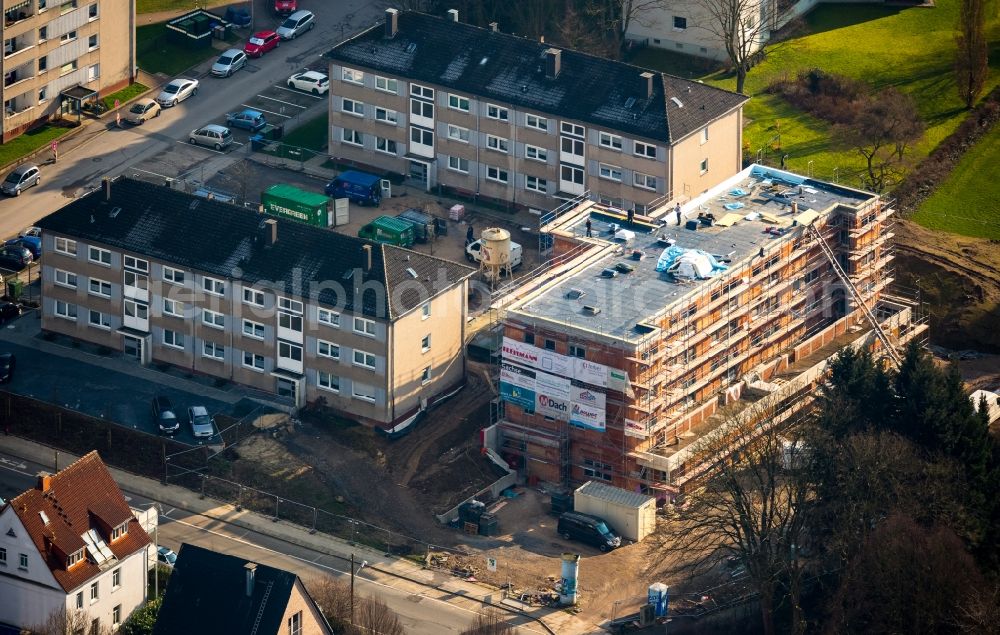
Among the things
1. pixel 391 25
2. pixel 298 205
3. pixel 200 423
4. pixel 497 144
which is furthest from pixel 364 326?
pixel 391 25

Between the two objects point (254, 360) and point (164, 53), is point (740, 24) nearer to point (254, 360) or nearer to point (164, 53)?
point (164, 53)

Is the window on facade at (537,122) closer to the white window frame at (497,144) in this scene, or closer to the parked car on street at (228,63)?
the white window frame at (497,144)

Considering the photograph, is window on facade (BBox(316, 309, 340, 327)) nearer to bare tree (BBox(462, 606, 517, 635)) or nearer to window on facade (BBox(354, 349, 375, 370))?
window on facade (BBox(354, 349, 375, 370))

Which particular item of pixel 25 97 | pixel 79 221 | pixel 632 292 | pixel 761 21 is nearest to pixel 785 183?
pixel 632 292

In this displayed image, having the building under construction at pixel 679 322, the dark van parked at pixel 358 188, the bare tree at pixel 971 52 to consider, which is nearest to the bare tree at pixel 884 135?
the bare tree at pixel 971 52

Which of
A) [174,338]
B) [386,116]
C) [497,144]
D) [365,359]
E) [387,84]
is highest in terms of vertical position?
[387,84]

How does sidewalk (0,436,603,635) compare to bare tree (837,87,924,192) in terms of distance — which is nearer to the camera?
sidewalk (0,436,603,635)

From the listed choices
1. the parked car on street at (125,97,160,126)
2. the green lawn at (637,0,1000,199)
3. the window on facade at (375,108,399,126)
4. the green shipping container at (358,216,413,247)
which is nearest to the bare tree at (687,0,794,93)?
the green lawn at (637,0,1000,199)
